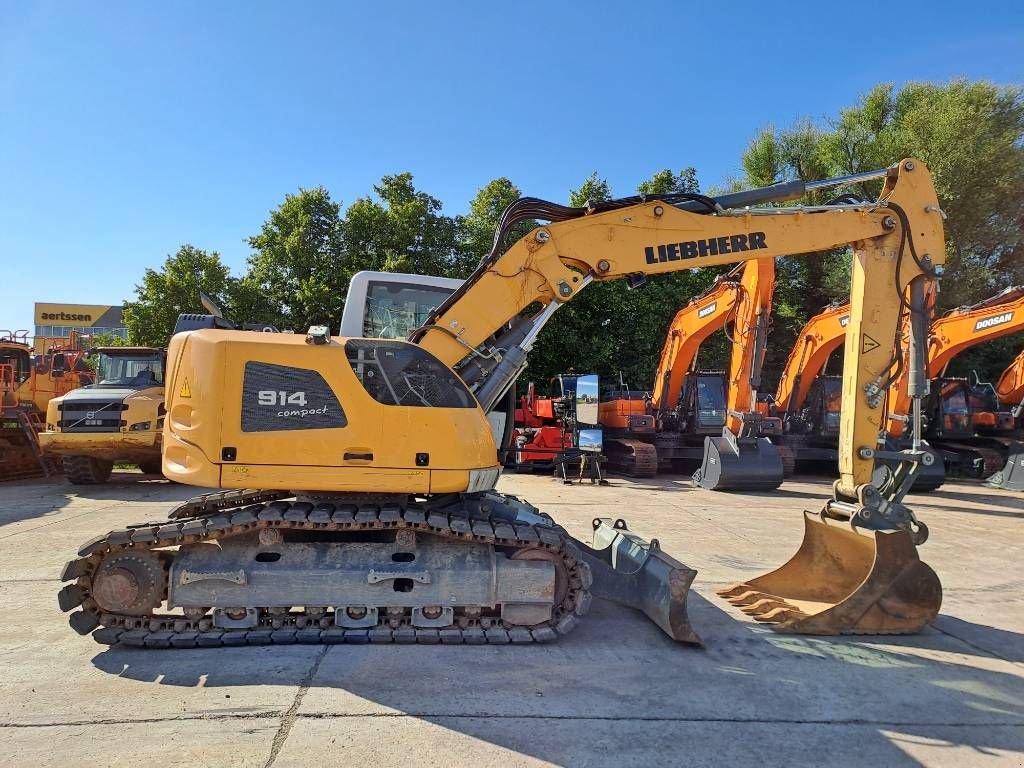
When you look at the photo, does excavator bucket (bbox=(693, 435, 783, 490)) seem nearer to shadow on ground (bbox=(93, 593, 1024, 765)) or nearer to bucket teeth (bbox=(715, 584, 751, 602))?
bucket teeth (bbox=(715, 584, 751, 602))

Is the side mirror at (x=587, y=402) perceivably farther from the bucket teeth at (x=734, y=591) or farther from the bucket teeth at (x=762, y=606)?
the bucket teeth at (x=762, y=606)

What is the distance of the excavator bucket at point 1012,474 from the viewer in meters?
15.1

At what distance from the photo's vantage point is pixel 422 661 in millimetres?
4121

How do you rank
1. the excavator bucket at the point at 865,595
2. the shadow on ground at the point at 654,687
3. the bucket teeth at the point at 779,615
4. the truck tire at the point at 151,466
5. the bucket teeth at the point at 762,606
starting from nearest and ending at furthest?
the shadow on ground at the point at 654,687, the excavator bucket at the point at 865,595, the bucket teeth at the point at 779,615, the bucket teeth at the point at 762,606, the truck tire at the point at 151,466

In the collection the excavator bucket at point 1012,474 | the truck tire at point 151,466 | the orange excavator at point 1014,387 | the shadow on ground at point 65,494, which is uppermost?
the orange excavator at point 1014,387

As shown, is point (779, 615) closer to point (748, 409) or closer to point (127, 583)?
point (127, 583)

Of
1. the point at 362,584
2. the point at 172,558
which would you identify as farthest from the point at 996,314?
the point at 172,558

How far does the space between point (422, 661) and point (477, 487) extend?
4.04 ft

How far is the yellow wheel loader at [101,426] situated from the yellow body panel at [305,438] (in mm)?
7709

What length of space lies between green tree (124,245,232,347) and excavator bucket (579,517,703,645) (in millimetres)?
20571

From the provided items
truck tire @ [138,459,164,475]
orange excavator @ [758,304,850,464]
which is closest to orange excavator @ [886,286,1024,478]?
orange excavator @ [758,304,850,464]

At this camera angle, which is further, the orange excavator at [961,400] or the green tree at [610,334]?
the green tree at [610,334]

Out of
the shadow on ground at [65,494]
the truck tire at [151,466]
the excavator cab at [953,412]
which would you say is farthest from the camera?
the excavator cab at [953,412]

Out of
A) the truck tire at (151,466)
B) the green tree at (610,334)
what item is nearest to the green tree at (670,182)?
the green tree at (610,334)
